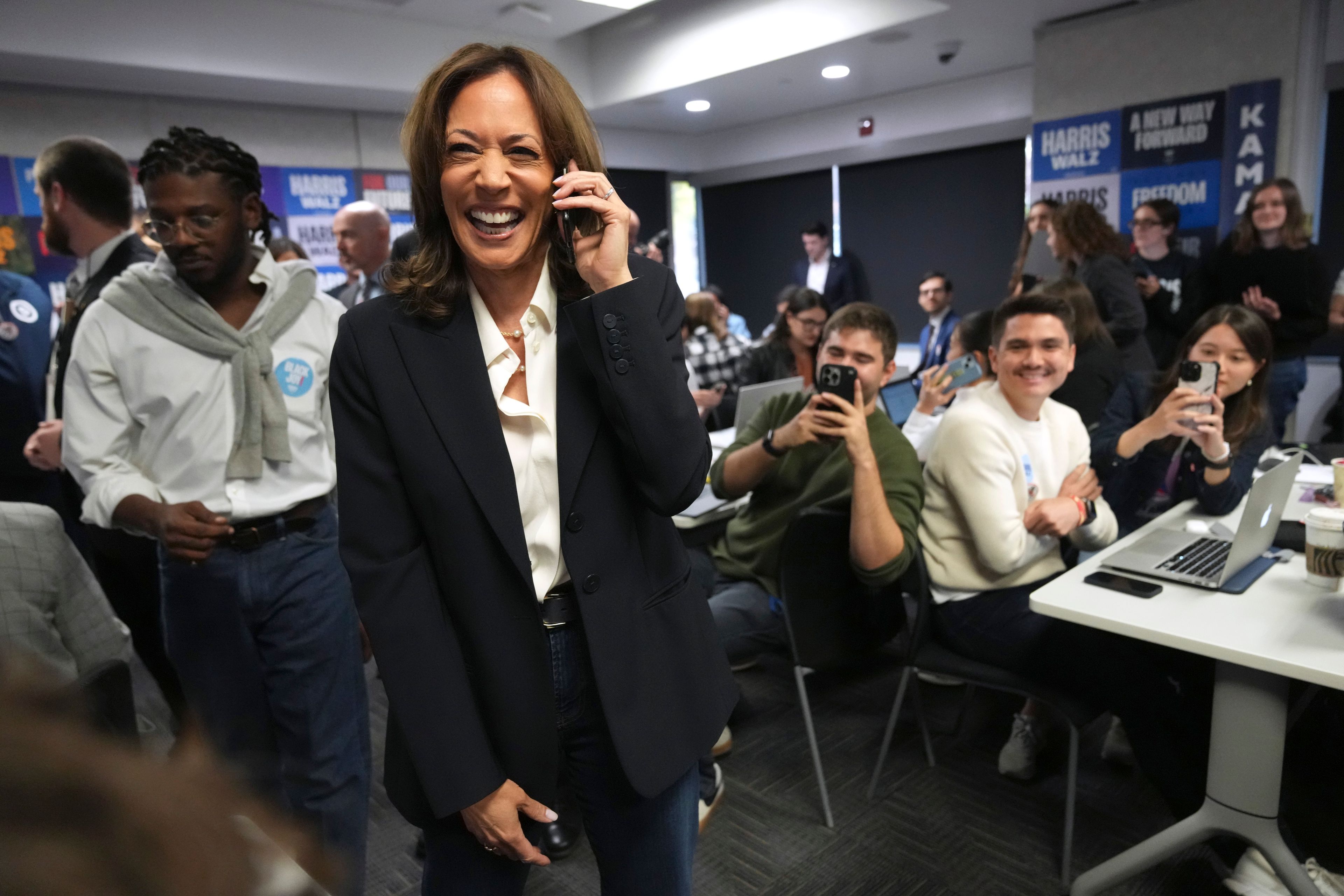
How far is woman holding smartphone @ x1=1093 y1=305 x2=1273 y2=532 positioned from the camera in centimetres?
228

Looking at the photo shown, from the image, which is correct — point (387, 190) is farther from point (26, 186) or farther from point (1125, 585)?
point (1125, 585)

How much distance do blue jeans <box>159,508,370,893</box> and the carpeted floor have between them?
486 mm

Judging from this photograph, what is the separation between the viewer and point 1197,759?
192 cm

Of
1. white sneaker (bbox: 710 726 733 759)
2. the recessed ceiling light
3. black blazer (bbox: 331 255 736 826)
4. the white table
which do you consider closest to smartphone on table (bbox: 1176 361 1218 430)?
the white table

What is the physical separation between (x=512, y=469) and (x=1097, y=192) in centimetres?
566

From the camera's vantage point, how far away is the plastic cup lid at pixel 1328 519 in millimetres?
1655

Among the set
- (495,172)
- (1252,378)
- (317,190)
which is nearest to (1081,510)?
(1252,378)

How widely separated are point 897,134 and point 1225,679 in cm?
711

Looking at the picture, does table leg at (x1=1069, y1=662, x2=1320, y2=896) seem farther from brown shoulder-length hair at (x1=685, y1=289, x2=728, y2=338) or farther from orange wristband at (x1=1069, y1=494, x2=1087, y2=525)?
brown shoulder-length hair at (x1=685, y1=289, x2=728, y2=338)

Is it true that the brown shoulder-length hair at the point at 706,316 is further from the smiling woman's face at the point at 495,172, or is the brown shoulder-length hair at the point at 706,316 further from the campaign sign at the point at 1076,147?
the smiling woman's face at the point at 495,172

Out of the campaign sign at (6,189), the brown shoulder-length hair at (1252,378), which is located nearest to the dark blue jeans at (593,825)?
the brown shoulder-length hair at (1252,378)

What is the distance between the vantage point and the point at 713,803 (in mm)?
2260

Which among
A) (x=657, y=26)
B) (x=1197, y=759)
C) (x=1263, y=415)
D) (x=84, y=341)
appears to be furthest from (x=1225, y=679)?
(x=657, y=26)

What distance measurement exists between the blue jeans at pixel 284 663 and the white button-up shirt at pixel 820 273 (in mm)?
6974
